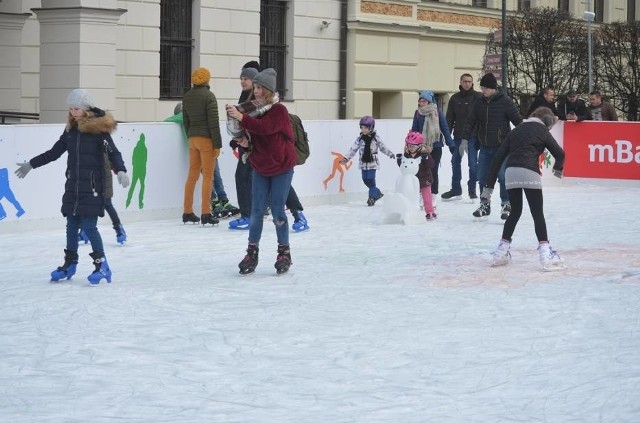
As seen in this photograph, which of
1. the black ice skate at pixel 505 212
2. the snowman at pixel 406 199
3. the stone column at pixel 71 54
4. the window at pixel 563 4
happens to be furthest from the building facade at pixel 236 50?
the black ice skate at pixel 505 212

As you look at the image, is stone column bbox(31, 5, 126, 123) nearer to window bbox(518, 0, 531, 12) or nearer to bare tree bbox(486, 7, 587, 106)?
bare tree bbox(486, 7, 587, 106)

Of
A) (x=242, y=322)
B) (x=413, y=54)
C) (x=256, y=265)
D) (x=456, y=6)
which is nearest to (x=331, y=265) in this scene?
(x=256, y=265)

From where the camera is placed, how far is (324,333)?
8.46 meters

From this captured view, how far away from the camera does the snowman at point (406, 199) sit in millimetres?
15180

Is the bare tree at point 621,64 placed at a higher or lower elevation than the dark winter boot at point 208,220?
higher

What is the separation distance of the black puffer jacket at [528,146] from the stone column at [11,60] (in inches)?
438

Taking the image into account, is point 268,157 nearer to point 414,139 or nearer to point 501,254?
point 501,254

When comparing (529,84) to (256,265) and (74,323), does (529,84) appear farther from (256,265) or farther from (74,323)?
(74,323)

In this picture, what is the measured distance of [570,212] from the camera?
55.6ft

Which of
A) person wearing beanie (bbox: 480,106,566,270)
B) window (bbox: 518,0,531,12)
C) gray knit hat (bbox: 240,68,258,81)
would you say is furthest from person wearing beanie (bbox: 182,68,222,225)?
window (bbox: 518,0,531,12)

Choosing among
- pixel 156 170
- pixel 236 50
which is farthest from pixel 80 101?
pixel 236 50

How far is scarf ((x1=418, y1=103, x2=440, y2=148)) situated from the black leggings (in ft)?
19.3

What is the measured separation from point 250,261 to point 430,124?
702 centimetres

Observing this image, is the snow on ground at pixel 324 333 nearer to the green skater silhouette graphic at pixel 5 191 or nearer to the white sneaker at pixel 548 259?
the white sneaker at pixel 548 259
